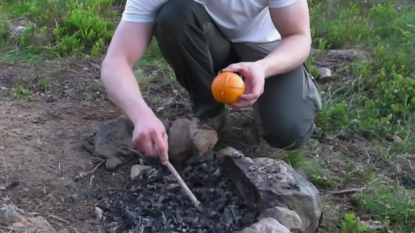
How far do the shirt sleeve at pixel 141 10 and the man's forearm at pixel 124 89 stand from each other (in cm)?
25

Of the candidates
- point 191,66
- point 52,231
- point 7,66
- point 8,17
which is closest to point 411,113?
point 191,66

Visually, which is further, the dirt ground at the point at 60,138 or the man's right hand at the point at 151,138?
the dirt ground at the point at 60,138

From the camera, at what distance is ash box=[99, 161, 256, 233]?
255 centimetres

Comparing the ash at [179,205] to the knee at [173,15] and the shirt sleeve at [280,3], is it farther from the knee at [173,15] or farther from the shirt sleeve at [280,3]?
the shirt sleeve at [280,3]

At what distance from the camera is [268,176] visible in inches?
104

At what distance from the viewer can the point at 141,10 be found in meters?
2.77

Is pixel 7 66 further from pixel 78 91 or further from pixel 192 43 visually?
pixel 192 43

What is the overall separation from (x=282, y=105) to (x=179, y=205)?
2.43 feet

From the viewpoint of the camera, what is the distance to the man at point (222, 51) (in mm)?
2566

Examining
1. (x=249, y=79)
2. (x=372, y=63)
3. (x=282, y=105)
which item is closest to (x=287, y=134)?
(x=282, y=105)

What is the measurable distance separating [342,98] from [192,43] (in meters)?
1.15

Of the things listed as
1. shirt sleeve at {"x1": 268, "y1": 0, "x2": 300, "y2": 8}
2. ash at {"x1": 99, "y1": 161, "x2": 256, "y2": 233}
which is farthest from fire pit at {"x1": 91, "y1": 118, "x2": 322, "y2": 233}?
shirt sleeve at {"x1": 268, "y1": 0, "x2": 300, "y2": 8}

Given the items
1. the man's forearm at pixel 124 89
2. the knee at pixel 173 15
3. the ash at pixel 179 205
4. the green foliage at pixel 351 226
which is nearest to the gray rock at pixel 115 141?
the ash at pixel 179 205

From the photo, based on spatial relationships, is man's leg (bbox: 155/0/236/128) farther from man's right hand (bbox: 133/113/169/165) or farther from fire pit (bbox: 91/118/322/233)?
man's right hand (bbox: 133/113/169/165)
